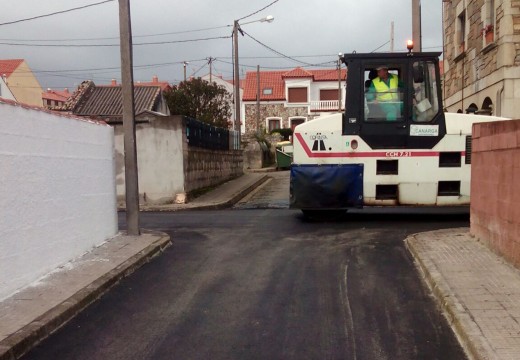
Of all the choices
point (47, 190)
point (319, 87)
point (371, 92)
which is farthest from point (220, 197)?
point (319, 87)

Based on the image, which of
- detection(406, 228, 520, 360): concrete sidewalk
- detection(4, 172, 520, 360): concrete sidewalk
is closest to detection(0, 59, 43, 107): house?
detection(4, 172, 520, 360): concrete sidewalk

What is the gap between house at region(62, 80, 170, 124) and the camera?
36016 mm

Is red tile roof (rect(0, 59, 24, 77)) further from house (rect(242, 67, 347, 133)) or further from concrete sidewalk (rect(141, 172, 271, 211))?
concrete sidewalk (rect(141, 172, 271, 211))

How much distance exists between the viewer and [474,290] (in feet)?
18.4

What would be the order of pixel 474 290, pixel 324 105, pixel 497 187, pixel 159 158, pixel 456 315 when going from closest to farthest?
pixel 456 315
pixel 474 290
pixel 497 187
pixel 159 158
pixel 324 105

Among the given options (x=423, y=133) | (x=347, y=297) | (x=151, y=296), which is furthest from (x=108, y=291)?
(x=423, y=133)

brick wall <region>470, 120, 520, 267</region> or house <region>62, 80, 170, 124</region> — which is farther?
house <region>62, 80, 170, 124</region>

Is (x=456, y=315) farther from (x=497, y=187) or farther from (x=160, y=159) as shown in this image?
(x=160, y=159)

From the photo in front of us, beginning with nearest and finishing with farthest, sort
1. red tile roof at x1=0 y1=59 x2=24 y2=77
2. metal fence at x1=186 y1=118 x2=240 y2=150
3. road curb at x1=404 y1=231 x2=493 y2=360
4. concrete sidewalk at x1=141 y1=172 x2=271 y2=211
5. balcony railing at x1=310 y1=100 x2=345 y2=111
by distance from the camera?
road curb at x1=404 y1=231 x2=493 y2=360
concrete sidewalk at x1=141 y1=172 x2=271 y2=211
metal fence at x1=186 y1=118 x2=240 y2=150
balcony railing at x1=310 y1=100 x2=345 y2=111
red tile roof at x1=0 y1=59 x2=24 y2=77

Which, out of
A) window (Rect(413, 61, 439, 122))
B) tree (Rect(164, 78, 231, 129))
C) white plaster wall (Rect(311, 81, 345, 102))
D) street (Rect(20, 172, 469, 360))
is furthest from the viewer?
white plaster wall (Rect(311, 81, 345, 102))

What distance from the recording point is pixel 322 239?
9117mm

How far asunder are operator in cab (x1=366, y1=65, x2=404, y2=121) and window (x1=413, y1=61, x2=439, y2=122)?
11.7 inches

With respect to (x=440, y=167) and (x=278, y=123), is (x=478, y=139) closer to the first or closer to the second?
(x=440, y=167)

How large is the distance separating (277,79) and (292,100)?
4419 mm
